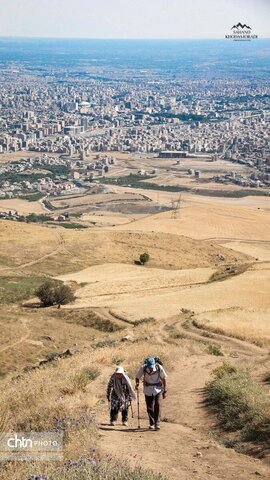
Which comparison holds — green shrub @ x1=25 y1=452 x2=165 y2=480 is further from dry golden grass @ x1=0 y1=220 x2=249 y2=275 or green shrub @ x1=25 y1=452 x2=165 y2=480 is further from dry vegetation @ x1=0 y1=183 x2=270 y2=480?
dry golden grass @ x1=0 y1=220 x2=249 y2=275

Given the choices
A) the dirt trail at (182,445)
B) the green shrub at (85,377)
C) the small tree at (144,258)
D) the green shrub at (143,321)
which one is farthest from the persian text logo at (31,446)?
the small tree at (144,258)

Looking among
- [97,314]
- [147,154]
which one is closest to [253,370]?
[97,314]

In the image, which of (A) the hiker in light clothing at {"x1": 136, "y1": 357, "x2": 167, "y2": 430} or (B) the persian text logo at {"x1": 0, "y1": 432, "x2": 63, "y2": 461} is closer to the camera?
(B) the persian text logo at {"x1": 0, "y1": 432, "x2": 63, "y2": 461}

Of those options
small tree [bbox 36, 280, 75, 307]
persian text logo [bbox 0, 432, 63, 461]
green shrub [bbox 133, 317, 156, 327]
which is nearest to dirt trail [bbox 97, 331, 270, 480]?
persian text logo [bbox 0, 432, 63, 461]

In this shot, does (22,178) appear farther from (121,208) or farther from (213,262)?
(213,262)

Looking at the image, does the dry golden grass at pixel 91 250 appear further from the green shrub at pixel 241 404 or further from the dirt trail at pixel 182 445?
the green shrub at pixel 241 404
